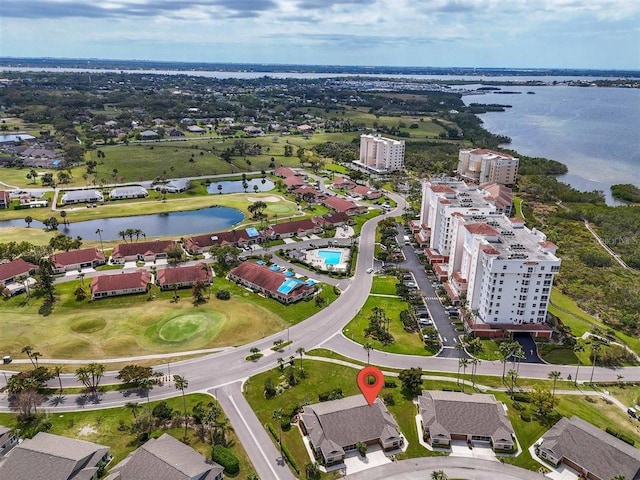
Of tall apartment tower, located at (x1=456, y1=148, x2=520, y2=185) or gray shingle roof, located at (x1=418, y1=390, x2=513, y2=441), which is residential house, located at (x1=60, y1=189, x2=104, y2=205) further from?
Result: tall apartment tower, located at (x1=456, y1=148, x2=520, y2=185)

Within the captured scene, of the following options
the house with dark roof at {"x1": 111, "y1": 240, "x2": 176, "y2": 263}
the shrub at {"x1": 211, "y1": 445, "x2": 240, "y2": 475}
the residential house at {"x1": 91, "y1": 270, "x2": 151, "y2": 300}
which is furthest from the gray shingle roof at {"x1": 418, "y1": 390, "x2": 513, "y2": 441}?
the house with dark roof at {"x1": 111, "y1": 240, "x2": 176, "y2": 263}

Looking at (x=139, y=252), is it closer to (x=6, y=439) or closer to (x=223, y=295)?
(x=223, y=295)

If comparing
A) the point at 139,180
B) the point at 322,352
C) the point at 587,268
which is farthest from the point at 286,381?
the point at 139,180

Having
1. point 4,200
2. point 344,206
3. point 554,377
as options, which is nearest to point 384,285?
point 554,377

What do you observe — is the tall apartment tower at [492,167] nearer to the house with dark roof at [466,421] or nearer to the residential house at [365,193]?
the residential house at [365,193]

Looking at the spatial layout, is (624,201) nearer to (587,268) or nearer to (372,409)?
(587,268)

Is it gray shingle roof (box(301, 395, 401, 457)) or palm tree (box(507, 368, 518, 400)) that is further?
palm tree (box(507, 368, 518, 400))

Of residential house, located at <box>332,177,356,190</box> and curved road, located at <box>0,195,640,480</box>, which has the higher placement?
residential house, located at <box>332,177,356,190</box>
